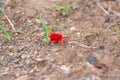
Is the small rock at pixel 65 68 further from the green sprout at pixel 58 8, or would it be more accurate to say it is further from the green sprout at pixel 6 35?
the green sprout at pixel 58 8

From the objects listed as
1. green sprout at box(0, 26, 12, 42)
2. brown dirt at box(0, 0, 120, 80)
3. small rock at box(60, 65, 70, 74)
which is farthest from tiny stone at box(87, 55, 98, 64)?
green sprout at box(0, 26, 12, 42)

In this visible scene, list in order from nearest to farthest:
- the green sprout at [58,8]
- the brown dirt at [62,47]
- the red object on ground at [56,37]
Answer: the brown dirt at [62,47], the red object on ground at [56,37], the green sprout at [58,8]

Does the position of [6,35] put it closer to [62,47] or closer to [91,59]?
[62,47]

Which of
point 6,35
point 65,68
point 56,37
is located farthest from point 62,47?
point 6,35

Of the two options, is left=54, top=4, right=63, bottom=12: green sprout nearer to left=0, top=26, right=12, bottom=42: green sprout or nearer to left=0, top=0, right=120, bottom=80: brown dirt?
left=0, top=0, right=120, bottom=80: brown dirt

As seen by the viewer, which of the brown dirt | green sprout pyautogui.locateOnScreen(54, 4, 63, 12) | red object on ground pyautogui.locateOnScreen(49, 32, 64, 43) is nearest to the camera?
the brown dirt

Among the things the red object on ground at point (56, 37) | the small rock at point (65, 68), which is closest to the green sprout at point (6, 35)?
the red object on ground at point (56, 37)

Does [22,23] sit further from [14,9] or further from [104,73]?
[104,73]

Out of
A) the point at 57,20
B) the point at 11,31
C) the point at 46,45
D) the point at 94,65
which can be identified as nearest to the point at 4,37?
the point at 11,31
